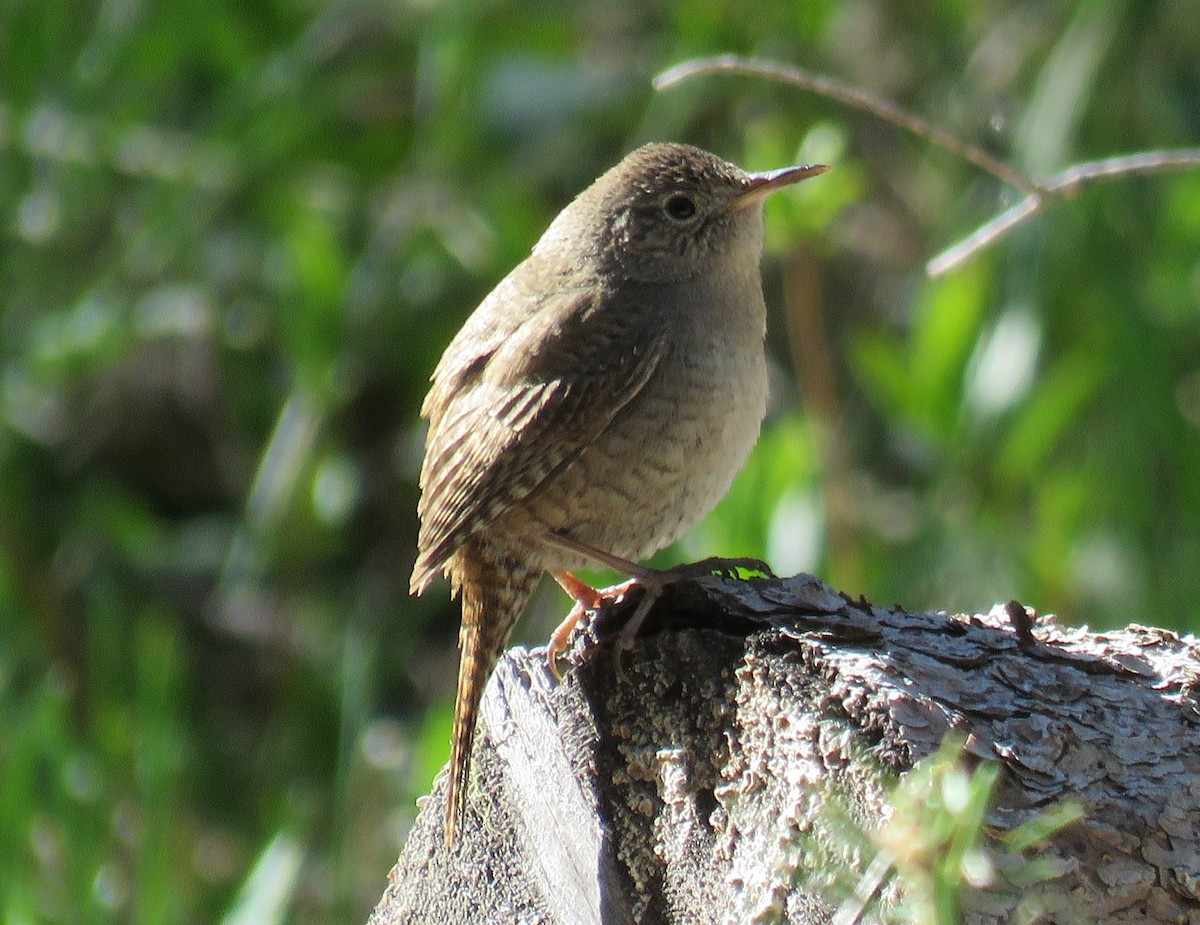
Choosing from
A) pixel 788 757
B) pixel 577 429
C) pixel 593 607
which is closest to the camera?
pixel 788 757

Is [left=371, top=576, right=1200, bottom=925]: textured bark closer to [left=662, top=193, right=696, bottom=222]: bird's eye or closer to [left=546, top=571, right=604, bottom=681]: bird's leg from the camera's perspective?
[left=546, top=571, right=604, bottom=681]: bird's leg

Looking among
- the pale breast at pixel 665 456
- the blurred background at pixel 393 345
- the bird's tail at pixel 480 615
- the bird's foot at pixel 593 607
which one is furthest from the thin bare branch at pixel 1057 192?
the blurred background at pixel 393 345

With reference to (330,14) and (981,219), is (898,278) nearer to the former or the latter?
(981,219)

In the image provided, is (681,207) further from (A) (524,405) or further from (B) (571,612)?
(B) (571,612)

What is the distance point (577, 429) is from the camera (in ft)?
9.50

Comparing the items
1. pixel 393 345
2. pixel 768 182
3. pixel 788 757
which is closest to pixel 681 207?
pixel 768 182

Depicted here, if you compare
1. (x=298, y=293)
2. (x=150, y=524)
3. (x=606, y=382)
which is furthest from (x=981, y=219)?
(x=150, y=524)

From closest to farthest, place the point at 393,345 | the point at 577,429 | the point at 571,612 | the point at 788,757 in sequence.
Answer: the point at 788,757, the point at 577,429, the point at 571,612, the point at 393,345

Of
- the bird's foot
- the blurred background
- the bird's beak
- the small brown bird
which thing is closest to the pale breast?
the small brown bird

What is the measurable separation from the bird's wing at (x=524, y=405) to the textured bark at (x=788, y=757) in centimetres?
49

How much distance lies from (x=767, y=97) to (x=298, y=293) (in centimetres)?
171

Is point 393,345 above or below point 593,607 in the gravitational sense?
above

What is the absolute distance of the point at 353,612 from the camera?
5.92 metres

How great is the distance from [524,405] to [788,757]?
1.18 m
